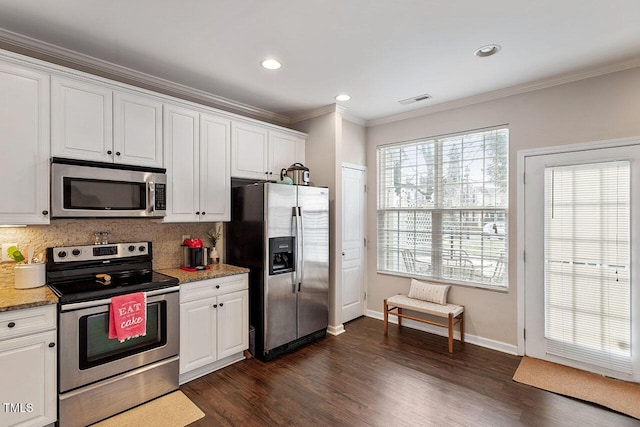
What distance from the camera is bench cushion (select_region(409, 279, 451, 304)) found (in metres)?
3.85

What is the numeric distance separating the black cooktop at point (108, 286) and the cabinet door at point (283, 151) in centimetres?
174

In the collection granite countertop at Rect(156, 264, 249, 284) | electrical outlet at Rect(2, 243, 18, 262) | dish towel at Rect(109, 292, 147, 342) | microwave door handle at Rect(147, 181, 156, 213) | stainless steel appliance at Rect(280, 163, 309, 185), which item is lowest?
dish towel at Rect(109, 292, 147, 342)

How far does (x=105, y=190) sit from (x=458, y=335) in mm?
3905

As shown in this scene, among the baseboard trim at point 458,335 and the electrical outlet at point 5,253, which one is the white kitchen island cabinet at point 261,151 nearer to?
the electrical outlet at point 5,253

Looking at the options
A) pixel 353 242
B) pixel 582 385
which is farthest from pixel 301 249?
pixel 582 385

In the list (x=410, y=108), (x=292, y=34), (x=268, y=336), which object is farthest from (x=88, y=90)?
(x=410, y=108)

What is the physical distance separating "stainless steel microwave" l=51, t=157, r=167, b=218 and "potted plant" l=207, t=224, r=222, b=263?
0.76 meters

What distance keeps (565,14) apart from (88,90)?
343 centimetres

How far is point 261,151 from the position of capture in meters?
3.75

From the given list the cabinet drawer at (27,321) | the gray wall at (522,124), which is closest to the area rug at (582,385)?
the gray wall at (522,124)

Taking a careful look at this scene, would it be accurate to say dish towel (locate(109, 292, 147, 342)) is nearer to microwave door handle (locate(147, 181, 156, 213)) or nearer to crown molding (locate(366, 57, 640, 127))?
microwave door handle (locate(147, 181, 156, 213))

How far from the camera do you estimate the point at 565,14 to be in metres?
2.16

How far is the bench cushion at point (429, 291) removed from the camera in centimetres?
385

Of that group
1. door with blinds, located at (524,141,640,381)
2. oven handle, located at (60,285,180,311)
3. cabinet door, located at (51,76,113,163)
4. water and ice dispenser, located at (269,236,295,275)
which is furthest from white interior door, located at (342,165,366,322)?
cabinet door, located at (51,76,113,163)
